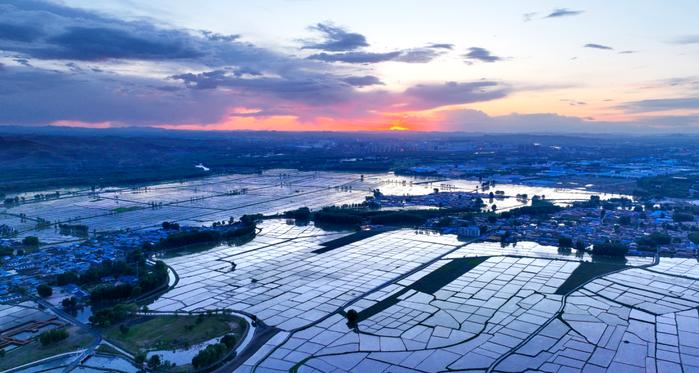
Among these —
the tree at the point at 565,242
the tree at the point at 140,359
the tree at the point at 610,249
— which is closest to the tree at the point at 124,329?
the tree at the point at 140,359

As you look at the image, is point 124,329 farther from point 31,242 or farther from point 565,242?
point 565,242

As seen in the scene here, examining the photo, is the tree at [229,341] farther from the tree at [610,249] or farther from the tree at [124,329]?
the tree at [610,249]

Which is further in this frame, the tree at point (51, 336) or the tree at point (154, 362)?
the tree at point (51, 336)

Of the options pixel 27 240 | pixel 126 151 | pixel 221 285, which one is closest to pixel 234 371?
pixel 221 285

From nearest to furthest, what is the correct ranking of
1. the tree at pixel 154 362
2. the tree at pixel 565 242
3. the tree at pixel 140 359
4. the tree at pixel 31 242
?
the tree at pixel 154 362 < the tree at pixel 140 359 < the tree at pixel 565 242 < the tree at pixel 31 242

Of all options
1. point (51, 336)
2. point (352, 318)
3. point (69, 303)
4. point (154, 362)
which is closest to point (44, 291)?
point (69, 303)

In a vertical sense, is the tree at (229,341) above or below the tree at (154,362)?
above
